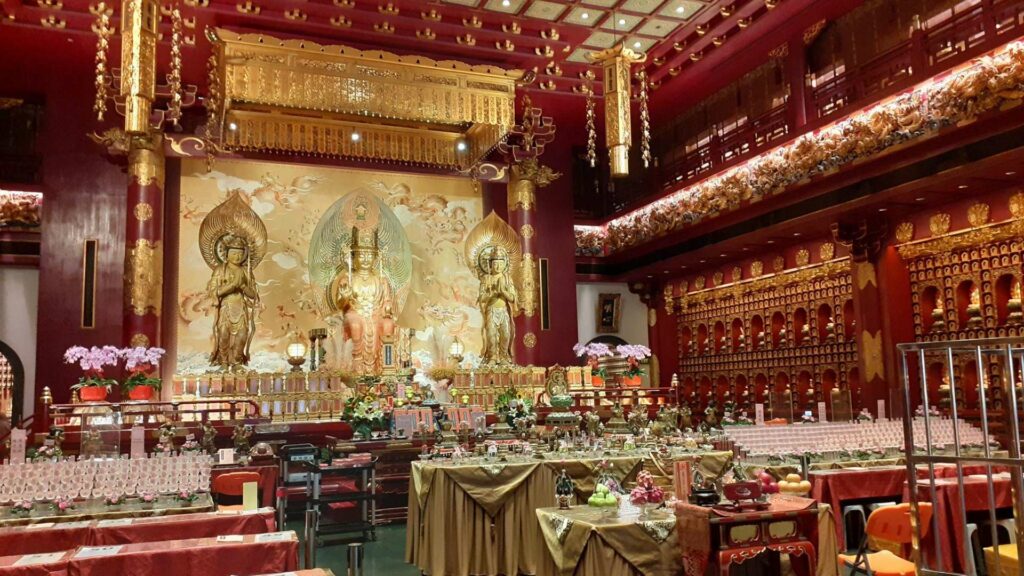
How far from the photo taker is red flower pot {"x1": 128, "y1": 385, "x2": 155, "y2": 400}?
893 cm

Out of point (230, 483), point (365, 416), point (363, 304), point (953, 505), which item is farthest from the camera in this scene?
point (363, 304)

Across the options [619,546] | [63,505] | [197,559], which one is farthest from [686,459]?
[63,505]

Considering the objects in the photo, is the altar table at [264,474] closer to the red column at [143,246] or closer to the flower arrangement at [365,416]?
the flower arrangement at [365,416]

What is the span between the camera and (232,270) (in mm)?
9773

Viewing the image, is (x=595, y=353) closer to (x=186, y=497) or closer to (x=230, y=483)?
(x=230, y=483)

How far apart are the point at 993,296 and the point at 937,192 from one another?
1.34m

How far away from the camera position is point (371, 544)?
20.2 ft

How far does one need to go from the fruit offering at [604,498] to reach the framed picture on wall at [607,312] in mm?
10236

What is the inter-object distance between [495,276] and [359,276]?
187 centimetres

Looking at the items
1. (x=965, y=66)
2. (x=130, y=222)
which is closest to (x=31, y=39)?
(x=130, y=222)

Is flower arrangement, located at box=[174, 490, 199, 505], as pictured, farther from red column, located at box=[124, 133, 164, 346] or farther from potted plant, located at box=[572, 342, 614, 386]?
potted plant, located at box=[572, 342, 614, 386]

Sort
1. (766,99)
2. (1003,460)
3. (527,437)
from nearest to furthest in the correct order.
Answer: (1003,460)
(527,437)
(766,99)

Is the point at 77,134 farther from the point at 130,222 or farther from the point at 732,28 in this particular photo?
the point at 732,28

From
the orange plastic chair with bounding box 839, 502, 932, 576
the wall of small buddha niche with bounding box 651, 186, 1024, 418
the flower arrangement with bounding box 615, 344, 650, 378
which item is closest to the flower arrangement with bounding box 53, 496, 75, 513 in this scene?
the orange plastic chair with bounding box 839, 502, 932, 576
